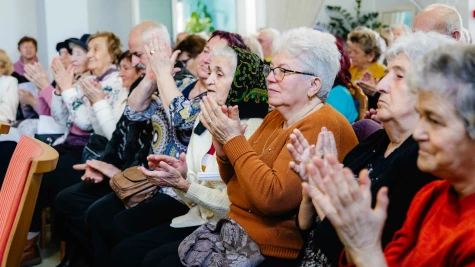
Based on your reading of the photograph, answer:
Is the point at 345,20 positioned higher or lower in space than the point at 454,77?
lower

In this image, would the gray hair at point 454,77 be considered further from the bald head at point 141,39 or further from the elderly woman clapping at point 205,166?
the bald head at point 141,39

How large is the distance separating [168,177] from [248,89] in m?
0.51

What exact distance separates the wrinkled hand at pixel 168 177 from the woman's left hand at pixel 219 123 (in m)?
0.33

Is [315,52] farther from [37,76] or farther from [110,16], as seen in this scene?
[110,16]

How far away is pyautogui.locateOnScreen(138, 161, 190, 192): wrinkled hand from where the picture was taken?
2366 millimetres

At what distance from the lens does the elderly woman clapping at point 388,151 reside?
1.55 meters

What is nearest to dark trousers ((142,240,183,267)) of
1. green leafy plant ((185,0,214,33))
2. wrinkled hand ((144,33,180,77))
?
wrinkled hand ((144,33,180,77))

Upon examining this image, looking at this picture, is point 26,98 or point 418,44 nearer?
point 418,44

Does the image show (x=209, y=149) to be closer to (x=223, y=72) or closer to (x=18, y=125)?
(x=223, y=72)

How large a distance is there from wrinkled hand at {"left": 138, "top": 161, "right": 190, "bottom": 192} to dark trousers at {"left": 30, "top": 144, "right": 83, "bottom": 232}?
1.46 metres

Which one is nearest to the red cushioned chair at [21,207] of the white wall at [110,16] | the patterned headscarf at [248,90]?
the patterned headscarf at [248,90]

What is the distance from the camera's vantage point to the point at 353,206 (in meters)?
1.14

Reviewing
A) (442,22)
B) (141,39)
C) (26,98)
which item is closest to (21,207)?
(442,22)

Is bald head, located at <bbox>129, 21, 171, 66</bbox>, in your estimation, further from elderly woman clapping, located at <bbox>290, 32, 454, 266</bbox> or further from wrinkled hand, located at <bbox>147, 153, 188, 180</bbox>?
elderly woman clapping, located at <bbox>290, 32, 454, 266</bbox>
